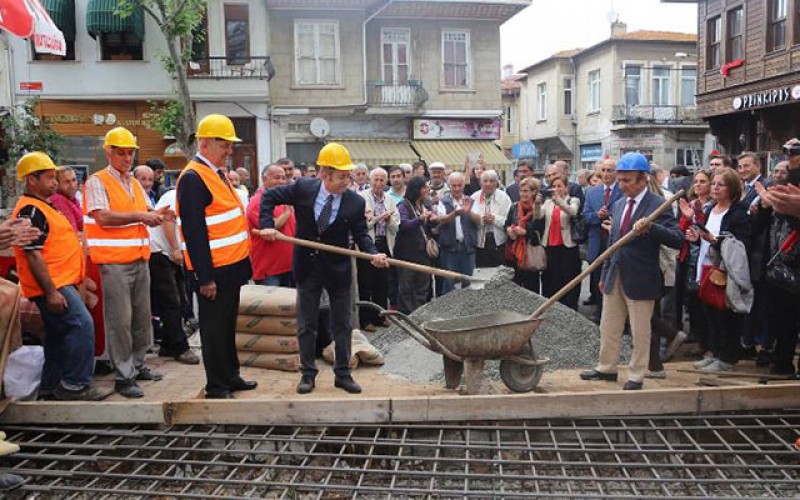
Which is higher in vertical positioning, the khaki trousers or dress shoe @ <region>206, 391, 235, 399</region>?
the khaki trousers

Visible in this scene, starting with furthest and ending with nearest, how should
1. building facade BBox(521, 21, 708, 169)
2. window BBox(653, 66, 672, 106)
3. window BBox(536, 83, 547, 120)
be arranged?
window BBox(536, 83, 547, 120)
window BBox(653, 66, 672, 106)
building facade BBox(521, 21, 708, 169)

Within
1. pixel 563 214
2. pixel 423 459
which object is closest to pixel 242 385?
pixel 423 459

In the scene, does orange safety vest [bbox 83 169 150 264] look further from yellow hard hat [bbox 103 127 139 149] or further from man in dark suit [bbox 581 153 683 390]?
man in dark suit [bbox 581 153 683 390]

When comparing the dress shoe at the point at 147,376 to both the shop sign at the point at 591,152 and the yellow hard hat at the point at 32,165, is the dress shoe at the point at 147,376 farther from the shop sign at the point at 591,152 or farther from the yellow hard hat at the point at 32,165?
the shop sign at the point at 591,152

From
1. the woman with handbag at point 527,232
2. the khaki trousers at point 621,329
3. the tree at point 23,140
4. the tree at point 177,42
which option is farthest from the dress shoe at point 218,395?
the tree at point 23,140

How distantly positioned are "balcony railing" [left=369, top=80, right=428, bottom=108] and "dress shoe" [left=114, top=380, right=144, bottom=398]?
18.2m

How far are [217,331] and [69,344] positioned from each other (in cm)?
110

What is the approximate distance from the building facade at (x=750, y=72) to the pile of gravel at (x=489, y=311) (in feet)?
48.2

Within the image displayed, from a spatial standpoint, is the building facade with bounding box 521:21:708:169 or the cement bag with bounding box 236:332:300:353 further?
the building facade with bounding box 521:21:708:169

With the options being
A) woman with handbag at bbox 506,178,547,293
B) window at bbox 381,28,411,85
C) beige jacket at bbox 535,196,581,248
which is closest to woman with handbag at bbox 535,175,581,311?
beige jacket at bbox 535,196,581,248

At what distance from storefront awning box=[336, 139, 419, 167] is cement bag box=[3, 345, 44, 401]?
1712cm

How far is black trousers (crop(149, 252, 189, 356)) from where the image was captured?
6949mm

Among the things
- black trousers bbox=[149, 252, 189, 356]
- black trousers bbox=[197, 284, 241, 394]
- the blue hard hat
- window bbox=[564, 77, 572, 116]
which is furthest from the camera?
window bbox=[564, 77, 572, 116]

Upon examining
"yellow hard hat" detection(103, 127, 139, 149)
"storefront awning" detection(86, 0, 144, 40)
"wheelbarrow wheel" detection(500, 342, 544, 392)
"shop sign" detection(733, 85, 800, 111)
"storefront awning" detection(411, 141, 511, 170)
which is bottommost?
"wheelbarrow wheel" detection(500, 342, 544, 392)
